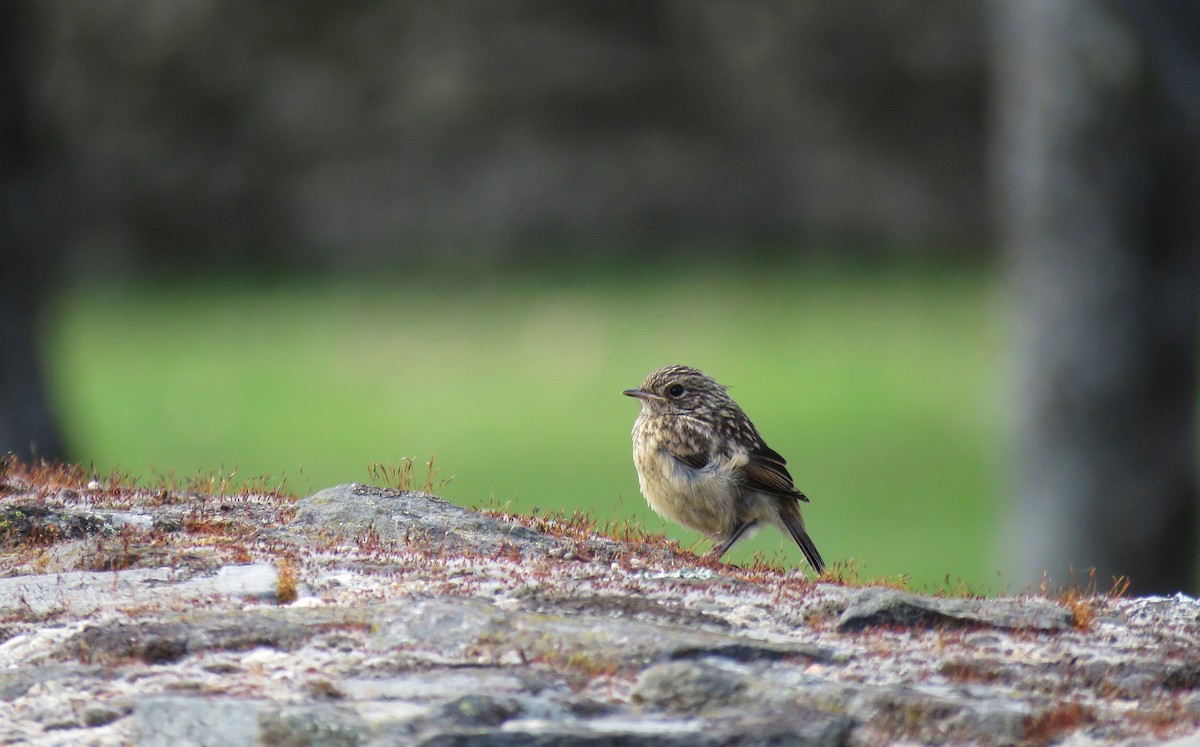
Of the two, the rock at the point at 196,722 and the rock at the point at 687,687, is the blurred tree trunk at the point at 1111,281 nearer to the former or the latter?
the rock at the point at 687,687

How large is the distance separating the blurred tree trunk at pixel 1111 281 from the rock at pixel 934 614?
227 inches

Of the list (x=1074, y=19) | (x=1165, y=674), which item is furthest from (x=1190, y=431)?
(x=1165, y=674)

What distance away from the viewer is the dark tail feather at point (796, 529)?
732cm

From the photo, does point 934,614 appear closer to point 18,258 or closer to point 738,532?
point 738,532

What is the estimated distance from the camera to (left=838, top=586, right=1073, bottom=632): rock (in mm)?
4910

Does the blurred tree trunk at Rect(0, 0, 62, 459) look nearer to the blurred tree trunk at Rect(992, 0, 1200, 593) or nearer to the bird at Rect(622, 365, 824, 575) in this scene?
the bird at Rect(622, 365, 824, 575)

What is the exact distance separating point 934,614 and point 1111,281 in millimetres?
6405

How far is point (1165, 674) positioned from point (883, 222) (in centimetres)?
2262

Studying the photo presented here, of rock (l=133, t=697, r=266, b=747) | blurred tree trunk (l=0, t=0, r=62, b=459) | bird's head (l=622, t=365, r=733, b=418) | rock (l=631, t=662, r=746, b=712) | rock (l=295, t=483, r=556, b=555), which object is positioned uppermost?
blurred tree trunk (l=0, t=0, r=62, b=459)

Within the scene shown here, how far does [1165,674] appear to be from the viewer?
15.4 feet

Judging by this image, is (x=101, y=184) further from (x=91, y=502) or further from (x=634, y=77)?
(x=91, y=502)

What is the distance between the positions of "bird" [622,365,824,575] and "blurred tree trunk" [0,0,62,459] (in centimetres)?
693

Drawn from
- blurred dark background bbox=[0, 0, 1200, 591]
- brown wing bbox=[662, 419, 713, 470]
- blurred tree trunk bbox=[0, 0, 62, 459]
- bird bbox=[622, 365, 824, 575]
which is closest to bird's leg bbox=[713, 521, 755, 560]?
bird bbox=[622, 365, 824, 575]

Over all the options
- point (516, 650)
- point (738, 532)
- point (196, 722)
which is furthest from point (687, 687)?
point (738, 532)
